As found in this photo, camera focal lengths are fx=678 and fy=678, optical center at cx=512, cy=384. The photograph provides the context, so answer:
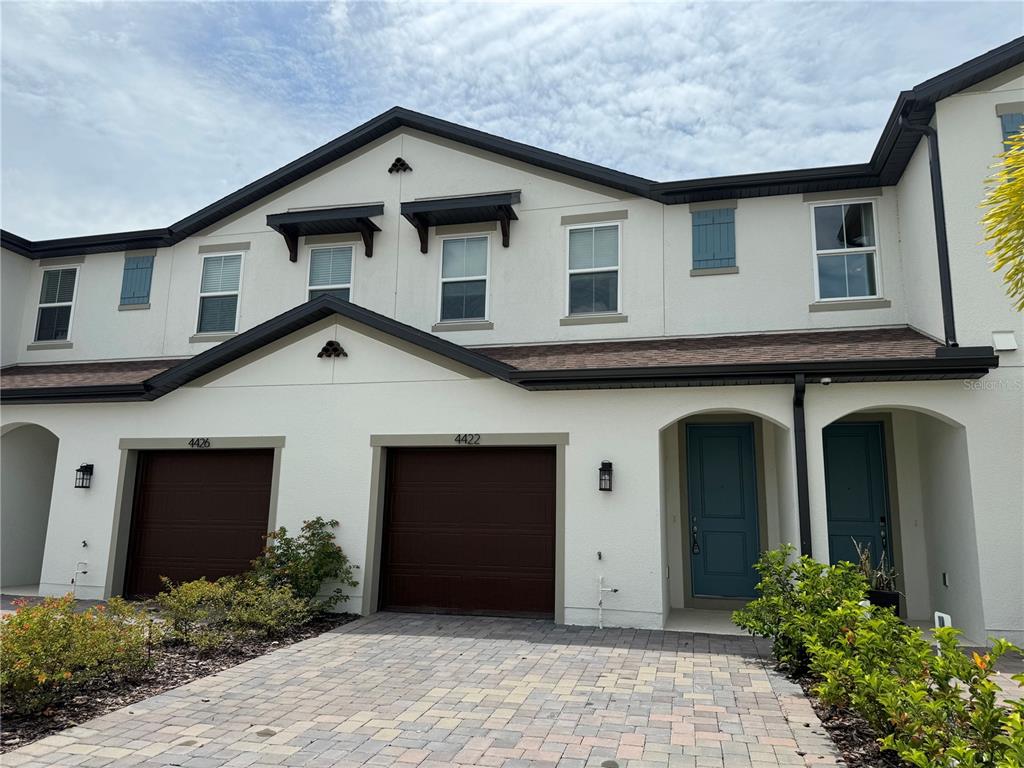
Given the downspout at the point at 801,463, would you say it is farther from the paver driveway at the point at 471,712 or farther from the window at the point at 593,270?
the window at the point at 593,270

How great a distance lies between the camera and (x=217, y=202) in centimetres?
1348

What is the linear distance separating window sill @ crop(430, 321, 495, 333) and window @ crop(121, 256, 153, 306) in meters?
6.41

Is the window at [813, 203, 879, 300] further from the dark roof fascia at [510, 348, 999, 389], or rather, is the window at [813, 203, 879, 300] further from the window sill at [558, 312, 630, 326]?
the window sill at [558, 312, 630, 326]

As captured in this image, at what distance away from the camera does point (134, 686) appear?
6.64 m

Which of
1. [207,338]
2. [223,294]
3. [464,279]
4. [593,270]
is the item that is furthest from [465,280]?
[207,338]

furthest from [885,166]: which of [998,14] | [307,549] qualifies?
[307,549]

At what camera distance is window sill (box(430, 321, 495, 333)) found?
39.2ft

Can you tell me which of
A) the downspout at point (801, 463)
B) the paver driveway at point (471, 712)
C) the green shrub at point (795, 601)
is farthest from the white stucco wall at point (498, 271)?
the paver driveway at point (471, 712)

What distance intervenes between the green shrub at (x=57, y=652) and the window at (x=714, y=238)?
9438 millimetres

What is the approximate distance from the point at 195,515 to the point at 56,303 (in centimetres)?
680

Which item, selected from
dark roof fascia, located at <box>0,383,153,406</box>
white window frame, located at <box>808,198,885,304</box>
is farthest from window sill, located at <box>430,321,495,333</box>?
white window frame, located at <box>808,198,885,304</box>

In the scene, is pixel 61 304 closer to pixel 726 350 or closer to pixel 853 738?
pixel 726 350

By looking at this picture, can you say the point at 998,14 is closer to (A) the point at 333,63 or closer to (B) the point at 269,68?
(A) the point at 333,63

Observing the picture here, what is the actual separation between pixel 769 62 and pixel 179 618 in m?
10.7
